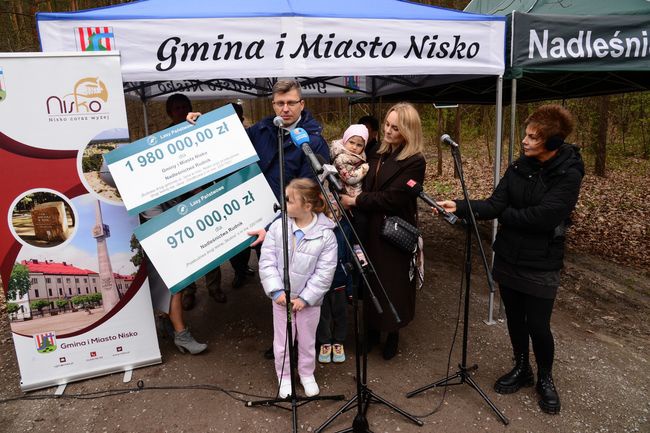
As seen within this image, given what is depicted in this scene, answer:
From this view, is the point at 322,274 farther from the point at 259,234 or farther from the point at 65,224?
the point at 65,224

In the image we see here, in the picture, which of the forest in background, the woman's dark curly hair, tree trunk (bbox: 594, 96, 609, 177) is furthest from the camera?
tree trunk (bbox: 594, 96, 609, 177)

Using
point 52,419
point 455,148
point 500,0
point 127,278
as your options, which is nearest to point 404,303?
point 455,148

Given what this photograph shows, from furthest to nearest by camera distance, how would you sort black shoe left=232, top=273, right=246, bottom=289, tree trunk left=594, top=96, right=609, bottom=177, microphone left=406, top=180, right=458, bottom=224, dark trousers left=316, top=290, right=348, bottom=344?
tree trunk left=594, top=96, right=609, bottom=177 < black shoe left=232, top=273, right=246, bottom=289 < dark trousers left=316, top=290, right=348, bottom=344 < microphone left=406, top=180, right=458, bottom=224

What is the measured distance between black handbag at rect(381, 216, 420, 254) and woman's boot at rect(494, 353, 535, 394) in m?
1.03

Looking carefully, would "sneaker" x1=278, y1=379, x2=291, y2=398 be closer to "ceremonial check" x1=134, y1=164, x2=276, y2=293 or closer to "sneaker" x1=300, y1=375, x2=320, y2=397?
"sneaker" x1=300, y1=375, x2=320, y2=397

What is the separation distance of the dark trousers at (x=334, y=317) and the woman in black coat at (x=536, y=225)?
112 cm

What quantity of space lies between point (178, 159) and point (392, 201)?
141 cm

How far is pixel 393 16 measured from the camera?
125 inches

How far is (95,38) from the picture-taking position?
2771 mm

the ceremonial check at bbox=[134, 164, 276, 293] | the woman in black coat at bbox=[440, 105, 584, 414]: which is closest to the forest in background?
the woman in black coat at bbox=[440, 105, 584, 414]

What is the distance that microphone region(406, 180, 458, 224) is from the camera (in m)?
2.17

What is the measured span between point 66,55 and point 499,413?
3464mm

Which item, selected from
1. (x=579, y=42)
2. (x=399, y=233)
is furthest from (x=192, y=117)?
(x=579, y=42)

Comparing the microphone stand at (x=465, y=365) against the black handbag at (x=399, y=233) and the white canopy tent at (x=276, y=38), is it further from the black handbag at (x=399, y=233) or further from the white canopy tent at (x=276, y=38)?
the white canopy tent at (x=276, y=38)
